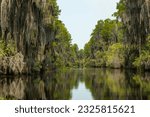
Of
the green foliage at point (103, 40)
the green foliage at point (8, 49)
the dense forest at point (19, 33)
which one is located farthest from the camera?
the green foliage at point (103, 40)

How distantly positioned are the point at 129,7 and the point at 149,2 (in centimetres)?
677

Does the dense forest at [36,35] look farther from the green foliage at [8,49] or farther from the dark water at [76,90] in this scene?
the dark water at [76,90]

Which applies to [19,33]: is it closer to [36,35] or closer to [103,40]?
[36,35]

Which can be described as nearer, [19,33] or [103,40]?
[19,33]

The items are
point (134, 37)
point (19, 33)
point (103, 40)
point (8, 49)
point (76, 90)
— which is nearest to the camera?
point (76, 90)

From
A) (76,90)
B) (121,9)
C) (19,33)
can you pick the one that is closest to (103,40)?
(121,9)

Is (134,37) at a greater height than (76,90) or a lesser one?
greater

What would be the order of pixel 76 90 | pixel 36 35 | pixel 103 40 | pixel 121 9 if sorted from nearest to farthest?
pixel 76 90
pixel 36 35
pixel 121 9
pixel 103 40

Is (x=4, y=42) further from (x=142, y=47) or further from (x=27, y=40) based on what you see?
(x=142, y=47)

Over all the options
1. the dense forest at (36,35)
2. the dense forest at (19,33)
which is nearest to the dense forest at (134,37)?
the dense forest at (36,35)

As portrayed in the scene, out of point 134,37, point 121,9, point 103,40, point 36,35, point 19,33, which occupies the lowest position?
point 19,33

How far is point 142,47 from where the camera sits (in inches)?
1524

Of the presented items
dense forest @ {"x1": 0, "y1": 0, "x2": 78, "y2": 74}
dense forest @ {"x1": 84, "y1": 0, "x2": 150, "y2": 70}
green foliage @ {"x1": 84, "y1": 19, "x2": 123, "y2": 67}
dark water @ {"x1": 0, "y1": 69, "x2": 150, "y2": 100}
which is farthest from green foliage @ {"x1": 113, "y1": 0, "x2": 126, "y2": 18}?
dark water @ {"x1": 0, "y1": 69, "x2": 150, "y2": 100}

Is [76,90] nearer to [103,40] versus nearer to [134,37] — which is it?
[134,37]
